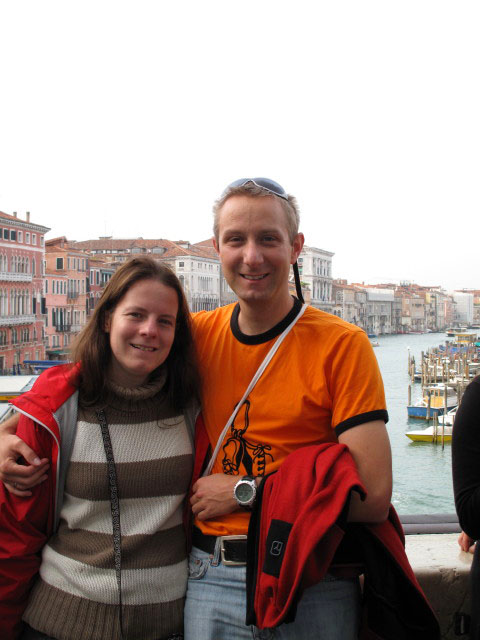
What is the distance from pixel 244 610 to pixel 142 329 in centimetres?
40

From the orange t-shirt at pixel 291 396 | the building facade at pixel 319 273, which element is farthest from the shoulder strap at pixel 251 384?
the building facade at pixel 319 273

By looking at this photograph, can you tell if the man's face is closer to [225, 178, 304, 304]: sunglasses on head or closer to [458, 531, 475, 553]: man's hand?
[225, 178, 304, 304]: sunglasses on head

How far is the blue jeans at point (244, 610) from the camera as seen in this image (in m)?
0.81

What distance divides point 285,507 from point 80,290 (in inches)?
585

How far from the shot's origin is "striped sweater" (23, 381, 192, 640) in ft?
2.77

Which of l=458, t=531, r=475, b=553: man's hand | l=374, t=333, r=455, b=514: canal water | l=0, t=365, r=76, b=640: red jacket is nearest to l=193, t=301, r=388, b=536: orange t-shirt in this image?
l=0, t=365, r=76, b=640: red jacket

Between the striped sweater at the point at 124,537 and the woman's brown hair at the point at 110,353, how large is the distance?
0.11 feet

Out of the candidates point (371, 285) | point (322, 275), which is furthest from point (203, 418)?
point (371, 285)

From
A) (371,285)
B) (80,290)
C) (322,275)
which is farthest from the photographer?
(371,285)

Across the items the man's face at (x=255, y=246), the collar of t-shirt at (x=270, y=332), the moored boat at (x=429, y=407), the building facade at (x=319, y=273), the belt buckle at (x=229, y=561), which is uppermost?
the building facade at (x=319, y=273)

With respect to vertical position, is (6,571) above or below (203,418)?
below

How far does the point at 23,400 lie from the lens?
2.89ft

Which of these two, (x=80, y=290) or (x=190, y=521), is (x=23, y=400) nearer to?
(x=190, y=521)

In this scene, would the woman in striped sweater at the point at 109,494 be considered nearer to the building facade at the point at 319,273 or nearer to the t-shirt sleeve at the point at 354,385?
the t-shirt sleeve at the point at 354,385
